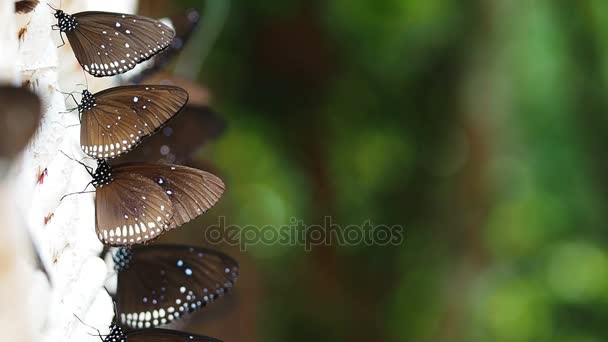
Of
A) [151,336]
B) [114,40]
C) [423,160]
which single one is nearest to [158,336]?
[151,336]

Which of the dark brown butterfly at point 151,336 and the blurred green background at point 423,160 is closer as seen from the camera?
the dark brown butterfly at point 151,336

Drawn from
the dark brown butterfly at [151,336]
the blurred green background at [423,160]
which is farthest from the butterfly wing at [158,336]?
the blurred green background at [423,160]

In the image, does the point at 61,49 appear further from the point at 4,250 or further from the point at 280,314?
the point at 280,314

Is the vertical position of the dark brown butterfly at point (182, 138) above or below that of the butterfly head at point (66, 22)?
below

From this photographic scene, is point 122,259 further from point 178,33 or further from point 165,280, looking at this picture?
point 178,33

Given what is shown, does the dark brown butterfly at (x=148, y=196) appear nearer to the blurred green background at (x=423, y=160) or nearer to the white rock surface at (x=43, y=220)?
the white rock surface at (x=43, y=220)

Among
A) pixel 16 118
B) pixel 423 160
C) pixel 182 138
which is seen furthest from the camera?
pixel 423 160

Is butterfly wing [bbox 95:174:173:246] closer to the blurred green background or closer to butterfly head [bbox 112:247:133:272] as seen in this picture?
butterfly head [bbox 112:247:133:272]

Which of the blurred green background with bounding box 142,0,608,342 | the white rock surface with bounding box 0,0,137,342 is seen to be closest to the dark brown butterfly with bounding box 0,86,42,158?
the white rock surface with bounding box 0,0,137,342

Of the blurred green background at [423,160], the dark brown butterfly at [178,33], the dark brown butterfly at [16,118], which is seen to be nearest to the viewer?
the dark brown butterfly at [16,118]
